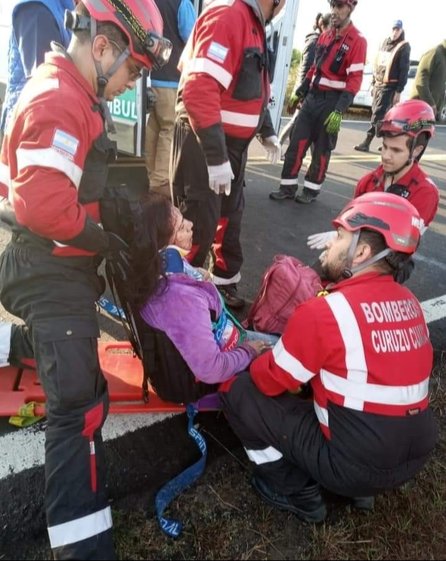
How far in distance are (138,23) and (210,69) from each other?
102 cm

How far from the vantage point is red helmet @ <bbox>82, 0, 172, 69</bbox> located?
1767 mm

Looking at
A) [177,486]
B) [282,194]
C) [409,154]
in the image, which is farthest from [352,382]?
[282,194]

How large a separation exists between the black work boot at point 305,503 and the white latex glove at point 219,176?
5.85 feet

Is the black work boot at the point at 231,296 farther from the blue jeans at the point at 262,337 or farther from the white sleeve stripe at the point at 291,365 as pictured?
the white sleeve stripe at the point at 291,365

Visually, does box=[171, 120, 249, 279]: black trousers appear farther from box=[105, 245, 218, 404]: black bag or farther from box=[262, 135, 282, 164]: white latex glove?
box=[105, 245, 218, 404]: black bag

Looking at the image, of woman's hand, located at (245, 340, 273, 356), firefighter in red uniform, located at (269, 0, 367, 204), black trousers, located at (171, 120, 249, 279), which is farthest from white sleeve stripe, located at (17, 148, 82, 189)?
firefighter in red uniform, located at (269, 0, 367, 204)

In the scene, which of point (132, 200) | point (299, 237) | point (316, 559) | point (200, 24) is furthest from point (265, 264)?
point (316, 559)

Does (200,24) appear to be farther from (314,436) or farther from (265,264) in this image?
(314,436)

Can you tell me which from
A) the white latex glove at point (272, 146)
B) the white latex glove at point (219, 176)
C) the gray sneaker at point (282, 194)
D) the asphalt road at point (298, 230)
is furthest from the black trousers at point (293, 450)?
the gray sneaker at point (282, 194)

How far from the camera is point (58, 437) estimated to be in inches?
71.7

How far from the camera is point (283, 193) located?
6.16 m

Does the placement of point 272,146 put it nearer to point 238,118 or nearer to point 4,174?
A: point 238,118

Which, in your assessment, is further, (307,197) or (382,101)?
(382,101)

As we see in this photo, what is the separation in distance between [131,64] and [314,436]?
1.69m
